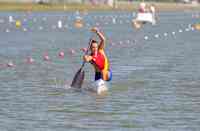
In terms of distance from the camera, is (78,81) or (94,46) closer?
(94,46)

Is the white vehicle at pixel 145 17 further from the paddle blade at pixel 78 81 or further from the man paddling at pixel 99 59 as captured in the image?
the man paddling at pixel 99 59

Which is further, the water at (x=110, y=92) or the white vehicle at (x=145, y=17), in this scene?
the white vehicle at (x=145, y=17)

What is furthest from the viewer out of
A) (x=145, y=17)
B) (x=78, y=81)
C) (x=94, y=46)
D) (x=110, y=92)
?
(x=145, y=17)

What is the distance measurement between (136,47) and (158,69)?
47.8ft

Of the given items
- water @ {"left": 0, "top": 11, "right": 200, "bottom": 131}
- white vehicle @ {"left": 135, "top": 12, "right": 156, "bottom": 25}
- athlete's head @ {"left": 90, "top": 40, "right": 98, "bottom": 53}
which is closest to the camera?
water @ {"left": 0, "top": 11, "right": 200, "bottom": 131}

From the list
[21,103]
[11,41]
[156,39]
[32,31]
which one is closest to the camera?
[21,103]

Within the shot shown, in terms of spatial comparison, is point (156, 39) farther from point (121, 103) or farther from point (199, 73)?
point (121, 103)

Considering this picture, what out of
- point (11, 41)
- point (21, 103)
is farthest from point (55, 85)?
point (11, 41)

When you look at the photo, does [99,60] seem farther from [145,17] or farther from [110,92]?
[145,17]

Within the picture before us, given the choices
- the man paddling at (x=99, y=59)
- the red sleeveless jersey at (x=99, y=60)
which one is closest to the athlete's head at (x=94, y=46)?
the man paddling at (x=99, y=59)

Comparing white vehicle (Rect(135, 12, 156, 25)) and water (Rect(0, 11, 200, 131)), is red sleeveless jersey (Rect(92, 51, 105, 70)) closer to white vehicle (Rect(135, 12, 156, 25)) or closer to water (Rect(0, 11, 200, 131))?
water (Rect(0, 11, 200, 131))

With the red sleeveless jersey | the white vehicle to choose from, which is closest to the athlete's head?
the red sleeveless jersey

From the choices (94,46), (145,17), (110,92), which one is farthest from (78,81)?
(145,17)

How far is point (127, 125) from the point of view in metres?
21.1
